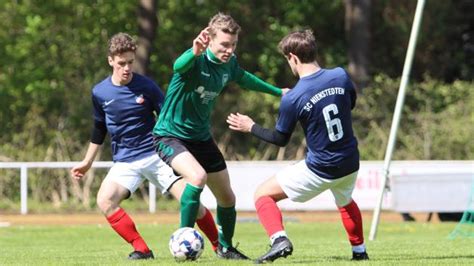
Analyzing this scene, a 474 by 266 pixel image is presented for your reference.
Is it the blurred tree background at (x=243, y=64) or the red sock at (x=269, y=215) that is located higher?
the red sock at (x=269, y=215)

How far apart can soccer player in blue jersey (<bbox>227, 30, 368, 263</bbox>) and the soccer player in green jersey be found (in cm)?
56

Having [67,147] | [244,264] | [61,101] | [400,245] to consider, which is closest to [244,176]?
[67,147]

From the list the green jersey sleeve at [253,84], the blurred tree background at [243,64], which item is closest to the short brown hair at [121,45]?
the green jersey sleeve at [253,84]

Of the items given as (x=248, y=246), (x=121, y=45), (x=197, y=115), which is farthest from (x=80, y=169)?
(x=248, y=246)

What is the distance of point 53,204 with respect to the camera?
28203 mm

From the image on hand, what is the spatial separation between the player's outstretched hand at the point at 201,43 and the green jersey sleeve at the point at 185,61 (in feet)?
0.32

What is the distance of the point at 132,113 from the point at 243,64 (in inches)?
965

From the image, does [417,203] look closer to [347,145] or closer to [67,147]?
[67,147]

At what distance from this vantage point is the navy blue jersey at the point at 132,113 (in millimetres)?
11430

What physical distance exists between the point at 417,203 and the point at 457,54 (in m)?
15.6

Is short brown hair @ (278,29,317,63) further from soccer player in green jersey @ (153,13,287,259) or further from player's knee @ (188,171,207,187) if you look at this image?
player's knee @ (188,171,207,187)

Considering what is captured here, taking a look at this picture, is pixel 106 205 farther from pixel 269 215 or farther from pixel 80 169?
pixel 269 215

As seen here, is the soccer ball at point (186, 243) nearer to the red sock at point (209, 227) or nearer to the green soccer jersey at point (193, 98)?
the green soccer jersey at point (193, 98)

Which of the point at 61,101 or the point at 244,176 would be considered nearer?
the point at 244,176
